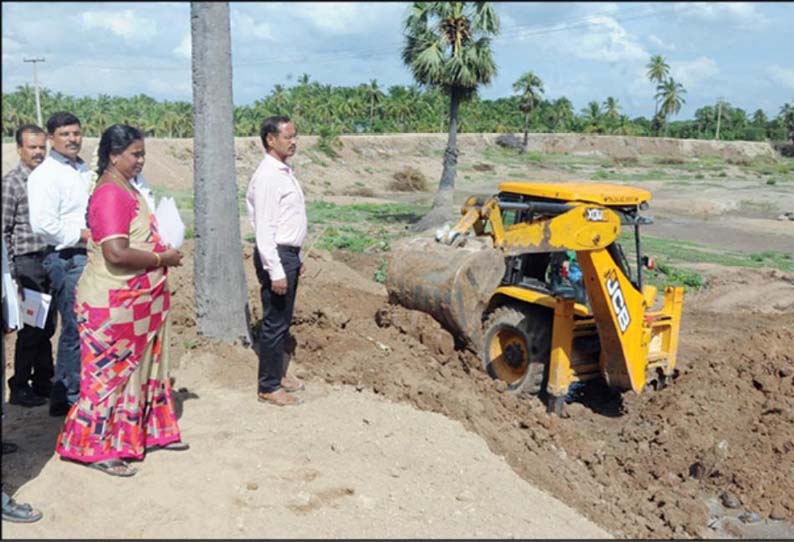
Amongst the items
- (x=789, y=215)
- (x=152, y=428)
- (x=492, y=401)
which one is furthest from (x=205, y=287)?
(x=789, y=215)

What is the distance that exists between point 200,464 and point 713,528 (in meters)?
3.33

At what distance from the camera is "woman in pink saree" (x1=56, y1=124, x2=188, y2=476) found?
12.6 feet

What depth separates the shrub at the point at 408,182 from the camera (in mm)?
32688

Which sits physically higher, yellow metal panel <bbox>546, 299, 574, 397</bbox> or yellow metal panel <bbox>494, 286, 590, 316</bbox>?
yellow metal panel <bbox>494, 286, 590, 316</bbox>

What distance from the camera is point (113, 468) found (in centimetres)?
392

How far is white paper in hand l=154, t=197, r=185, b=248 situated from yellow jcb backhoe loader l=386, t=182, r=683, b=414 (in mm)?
2974

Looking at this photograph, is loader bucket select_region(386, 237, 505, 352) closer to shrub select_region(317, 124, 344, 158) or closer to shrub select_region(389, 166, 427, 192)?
shrub select_region(389, 166, 427, 192)

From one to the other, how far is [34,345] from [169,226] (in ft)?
5.44

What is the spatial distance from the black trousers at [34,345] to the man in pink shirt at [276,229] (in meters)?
1.35

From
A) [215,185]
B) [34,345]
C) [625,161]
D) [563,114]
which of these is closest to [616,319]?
[215,185]

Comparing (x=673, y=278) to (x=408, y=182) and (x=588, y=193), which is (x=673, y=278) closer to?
(x=588, y=193)

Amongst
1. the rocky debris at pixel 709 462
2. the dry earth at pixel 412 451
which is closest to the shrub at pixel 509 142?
the dry earth at pixel 412 451

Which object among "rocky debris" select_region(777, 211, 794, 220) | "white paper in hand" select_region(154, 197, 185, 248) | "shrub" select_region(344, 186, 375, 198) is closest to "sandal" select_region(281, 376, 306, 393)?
"white paper in hand" select_region(154, 197, 185, 248)

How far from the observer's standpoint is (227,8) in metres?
5.65
